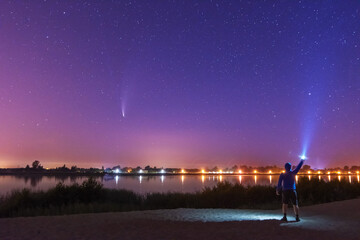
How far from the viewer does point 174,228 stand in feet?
35.2

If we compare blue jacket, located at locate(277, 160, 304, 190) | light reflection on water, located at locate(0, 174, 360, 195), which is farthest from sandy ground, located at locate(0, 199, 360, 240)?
light reflection on water, located at locate(0, 174, 360, 195)

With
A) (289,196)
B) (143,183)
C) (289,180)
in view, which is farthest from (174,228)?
(143,183)

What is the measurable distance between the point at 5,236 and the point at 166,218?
575cm

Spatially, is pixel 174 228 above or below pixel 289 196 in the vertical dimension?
below

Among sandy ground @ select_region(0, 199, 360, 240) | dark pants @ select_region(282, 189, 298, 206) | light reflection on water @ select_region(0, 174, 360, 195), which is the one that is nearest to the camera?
sandy ground @ select_region(0, 199, 360, 240)

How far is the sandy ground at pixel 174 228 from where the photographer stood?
371 inches

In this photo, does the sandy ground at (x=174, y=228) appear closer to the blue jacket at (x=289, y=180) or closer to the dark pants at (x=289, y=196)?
the dark pants at (x=289, y=196)

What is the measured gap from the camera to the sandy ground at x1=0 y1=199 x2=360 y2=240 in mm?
9414

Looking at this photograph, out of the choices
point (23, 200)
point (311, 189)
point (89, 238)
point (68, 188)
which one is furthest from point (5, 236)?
point (311, 189)

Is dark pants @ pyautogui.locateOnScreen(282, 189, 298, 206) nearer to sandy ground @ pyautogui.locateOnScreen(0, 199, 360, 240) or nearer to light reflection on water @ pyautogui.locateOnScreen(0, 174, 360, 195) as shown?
sandy ground @ pyautogui.locateOnScreen(0, 199, 360, 240)

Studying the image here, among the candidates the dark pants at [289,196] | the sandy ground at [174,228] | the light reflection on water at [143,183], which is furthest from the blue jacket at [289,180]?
the light reflection on water at [143,183]

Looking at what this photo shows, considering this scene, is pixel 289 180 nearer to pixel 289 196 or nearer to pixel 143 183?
pixel 289 196

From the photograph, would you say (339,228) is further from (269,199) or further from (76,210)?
(269,199)

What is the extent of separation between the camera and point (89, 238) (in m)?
9.15
